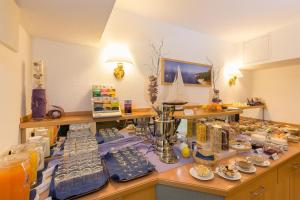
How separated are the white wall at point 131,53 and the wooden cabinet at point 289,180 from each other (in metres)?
1.35

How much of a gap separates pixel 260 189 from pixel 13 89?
1.62m

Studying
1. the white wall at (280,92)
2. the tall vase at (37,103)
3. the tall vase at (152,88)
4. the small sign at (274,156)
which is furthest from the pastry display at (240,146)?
the white wall at (280,92)

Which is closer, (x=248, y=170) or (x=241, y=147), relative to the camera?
(x=248, y=170)

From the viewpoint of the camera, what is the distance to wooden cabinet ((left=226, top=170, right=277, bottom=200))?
78 cm

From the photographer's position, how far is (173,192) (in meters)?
0.78

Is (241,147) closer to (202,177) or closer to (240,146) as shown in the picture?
(240,146)

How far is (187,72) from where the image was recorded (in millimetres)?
2232

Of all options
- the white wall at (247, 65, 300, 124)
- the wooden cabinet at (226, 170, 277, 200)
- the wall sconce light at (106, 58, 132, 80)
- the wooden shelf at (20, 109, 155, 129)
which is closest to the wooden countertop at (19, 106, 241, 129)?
the wooden shelf at (20, 109, 155, 129)

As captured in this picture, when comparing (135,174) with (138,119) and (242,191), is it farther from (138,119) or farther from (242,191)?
(138,119)

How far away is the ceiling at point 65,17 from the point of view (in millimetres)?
829

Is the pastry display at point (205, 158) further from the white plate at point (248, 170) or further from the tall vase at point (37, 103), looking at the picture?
the tall vase at point (37, 103)

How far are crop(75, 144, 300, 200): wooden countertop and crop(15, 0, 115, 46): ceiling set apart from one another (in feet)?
3.20

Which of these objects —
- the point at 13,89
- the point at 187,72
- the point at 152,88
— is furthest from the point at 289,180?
the point at 13,89

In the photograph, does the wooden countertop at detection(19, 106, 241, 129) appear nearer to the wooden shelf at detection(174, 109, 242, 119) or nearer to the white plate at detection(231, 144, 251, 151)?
the wooden shelf at detection(174, 109, 242, 119)
